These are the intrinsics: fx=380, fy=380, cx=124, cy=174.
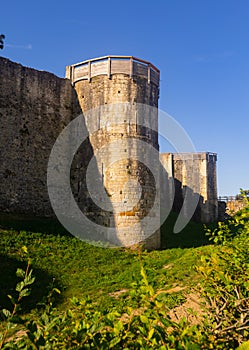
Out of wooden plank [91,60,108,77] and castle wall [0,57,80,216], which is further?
Result: wooden plank [91,60,108,77]

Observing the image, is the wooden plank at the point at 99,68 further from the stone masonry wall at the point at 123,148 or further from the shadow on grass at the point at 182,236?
the shadow on grass at the point at 182,236

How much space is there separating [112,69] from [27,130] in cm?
499

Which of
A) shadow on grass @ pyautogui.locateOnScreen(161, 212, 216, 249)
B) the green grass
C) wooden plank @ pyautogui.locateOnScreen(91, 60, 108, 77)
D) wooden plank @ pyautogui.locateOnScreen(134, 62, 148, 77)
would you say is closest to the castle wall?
the green grass

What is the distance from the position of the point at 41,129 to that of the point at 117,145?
402 cm

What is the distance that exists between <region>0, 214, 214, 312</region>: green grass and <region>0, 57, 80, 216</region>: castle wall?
1306 millimetres

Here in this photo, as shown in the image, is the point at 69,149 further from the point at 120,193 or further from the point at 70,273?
the point at 70,273

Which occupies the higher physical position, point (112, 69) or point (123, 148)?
point (112, 69)

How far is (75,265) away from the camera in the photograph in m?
13.4

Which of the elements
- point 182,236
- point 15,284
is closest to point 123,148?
point 182,236

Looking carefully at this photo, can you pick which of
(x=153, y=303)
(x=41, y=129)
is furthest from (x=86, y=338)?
(x=41, y=129)

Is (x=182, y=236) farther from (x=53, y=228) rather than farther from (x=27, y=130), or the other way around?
(x=27, y=130)

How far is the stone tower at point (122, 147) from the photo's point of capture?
17.0 meters

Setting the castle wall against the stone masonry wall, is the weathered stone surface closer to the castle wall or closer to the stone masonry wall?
the stone masonry wall

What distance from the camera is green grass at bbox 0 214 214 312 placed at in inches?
432
